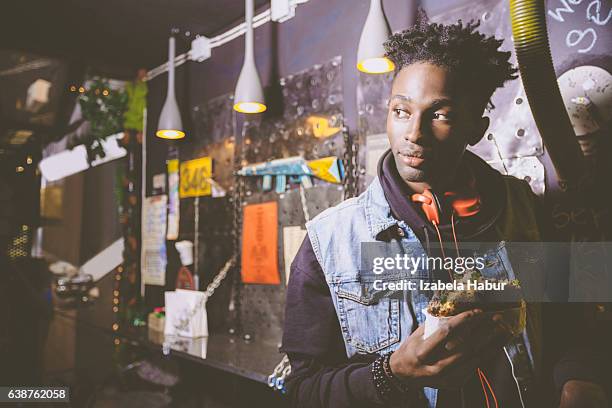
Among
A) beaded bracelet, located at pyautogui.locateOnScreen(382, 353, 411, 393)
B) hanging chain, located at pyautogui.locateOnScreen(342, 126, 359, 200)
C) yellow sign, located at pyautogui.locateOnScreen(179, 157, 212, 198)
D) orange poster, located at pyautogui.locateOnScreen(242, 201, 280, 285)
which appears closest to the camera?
beaded bracelet, located at pyautogui.locateOnScreen(382, 353, 411, 393)

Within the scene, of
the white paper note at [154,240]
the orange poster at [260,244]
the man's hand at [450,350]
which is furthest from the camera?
the white paper note at [154,240]

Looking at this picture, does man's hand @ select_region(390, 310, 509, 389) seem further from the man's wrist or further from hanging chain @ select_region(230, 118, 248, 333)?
hanging chain @ select_region(230, 118, 248, 333)

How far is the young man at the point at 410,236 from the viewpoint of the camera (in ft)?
3.34

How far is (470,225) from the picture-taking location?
1060mm

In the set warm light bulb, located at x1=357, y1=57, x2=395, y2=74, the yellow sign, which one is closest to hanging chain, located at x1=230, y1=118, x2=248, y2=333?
the yellow sign

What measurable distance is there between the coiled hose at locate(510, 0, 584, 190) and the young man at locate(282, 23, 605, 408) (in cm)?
9

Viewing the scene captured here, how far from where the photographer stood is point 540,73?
1025 millimetres

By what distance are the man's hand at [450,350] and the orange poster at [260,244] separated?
116cm

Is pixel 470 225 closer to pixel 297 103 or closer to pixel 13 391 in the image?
pixel 297 103

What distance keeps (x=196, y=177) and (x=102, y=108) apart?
92cm

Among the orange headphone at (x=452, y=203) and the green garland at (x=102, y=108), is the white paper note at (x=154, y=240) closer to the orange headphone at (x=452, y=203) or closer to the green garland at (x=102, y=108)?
the green garland at (x=102, y=108)

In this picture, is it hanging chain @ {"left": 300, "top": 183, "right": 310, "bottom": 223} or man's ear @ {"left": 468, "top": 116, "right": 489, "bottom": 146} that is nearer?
man's ear @ {"left": 468, "top": 116, "right": 489, "bottom": 146}

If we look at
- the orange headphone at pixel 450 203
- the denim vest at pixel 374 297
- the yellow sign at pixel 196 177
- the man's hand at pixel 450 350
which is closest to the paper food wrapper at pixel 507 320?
the man's hand at pixel 450 350

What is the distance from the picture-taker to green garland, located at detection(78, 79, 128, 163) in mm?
2879
